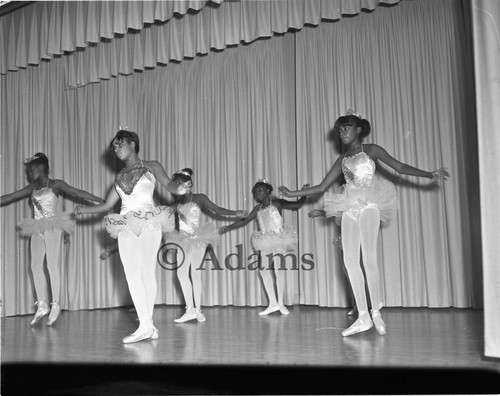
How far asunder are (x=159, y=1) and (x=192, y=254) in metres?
2.78

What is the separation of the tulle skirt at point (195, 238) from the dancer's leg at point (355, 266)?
1912 millimetres

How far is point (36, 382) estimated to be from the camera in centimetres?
292

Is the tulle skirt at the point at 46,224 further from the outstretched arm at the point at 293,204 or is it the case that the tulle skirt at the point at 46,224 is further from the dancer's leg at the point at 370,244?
the dancer's leg at the point at 370,244

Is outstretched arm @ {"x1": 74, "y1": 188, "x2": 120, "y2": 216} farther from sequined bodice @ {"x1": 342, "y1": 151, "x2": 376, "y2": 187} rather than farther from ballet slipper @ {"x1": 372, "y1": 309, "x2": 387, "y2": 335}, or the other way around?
ballet slipper @ {"x1": 372, "y1": 309, "x2": 387, "y2": 335}

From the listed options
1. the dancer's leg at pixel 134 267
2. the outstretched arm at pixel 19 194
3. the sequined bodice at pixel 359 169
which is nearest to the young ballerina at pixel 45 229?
the outstretched arm at pixel 19 194

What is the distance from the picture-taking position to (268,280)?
600 centimetres

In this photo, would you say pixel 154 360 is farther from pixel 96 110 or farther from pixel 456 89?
pixel 96 110

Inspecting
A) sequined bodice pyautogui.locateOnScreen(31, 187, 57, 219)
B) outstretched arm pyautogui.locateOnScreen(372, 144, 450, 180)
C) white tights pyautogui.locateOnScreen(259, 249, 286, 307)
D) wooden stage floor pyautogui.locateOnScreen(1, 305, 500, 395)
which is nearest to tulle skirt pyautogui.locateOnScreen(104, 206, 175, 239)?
wooden stage floor pyautogui.locateOnScreen(1, 305, 500, 395)

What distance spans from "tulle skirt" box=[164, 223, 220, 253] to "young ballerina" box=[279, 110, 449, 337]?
68.4 inches

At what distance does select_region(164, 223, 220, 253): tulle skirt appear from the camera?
548cm

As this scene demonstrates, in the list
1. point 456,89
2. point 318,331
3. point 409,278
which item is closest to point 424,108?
point 456,89

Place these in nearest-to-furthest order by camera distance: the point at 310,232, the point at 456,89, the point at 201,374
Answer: the point at 201,374 → the point at 456,89 → the point at 310,232

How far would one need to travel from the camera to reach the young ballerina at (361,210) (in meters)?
3.94

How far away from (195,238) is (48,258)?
4.88 ft
